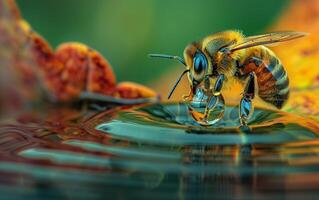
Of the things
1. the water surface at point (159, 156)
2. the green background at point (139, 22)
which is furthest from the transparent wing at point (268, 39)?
the green background at point (139, 22)

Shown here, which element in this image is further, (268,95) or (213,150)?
(268,95)

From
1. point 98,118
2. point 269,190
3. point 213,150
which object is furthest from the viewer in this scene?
point 98,118

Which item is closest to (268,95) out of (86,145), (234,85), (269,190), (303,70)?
(234,85)

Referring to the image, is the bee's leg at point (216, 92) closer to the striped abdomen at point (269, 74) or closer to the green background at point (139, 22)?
A: the striped abdomen at point (269, 74)

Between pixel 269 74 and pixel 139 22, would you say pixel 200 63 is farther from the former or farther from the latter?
pixel 139 22

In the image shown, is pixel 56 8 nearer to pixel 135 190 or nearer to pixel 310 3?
pixel 310 3

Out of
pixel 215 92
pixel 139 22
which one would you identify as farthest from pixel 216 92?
pixel 139 22

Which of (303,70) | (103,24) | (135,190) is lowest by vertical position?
(135,190)
